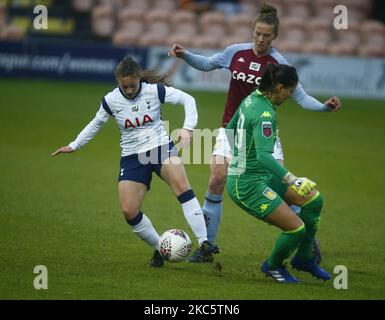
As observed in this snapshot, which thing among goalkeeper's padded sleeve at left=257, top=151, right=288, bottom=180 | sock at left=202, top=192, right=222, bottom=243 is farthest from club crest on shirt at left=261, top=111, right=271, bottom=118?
sock at left=202, top=192, right=222, bottom=243

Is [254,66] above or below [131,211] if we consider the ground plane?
above

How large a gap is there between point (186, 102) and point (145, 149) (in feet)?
1.98

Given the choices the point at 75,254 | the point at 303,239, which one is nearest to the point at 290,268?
the point at 303,239

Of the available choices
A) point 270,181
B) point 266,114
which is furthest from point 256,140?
point 270,181

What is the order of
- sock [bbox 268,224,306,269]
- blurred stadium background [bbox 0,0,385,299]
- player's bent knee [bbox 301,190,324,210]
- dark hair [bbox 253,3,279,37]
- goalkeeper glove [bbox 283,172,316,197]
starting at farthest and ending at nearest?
dark hair [bbox 253,3,279,37] < blurred stadium background [bbox 0,0,385,299] < player's bent knee [bbox 301,190,324,210] < sock [bbox 268,224,306,269] < goalkeeper glove [bbox 283,172,316,197]

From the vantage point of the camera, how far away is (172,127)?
58.4 feet

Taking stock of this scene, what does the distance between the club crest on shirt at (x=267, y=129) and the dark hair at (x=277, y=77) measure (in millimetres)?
332

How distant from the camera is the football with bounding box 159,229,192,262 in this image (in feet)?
26.4

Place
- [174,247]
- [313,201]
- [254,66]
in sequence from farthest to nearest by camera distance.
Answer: [254,66] → [174,247] → [313,201]

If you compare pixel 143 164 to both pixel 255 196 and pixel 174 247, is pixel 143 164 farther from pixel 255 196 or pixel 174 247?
pixel 255 196

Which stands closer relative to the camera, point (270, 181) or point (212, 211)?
point (270, 181)

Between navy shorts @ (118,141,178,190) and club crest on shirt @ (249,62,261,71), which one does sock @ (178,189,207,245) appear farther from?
club crest on shirt @ (249,62,261,71)

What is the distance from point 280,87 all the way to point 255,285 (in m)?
1.77
